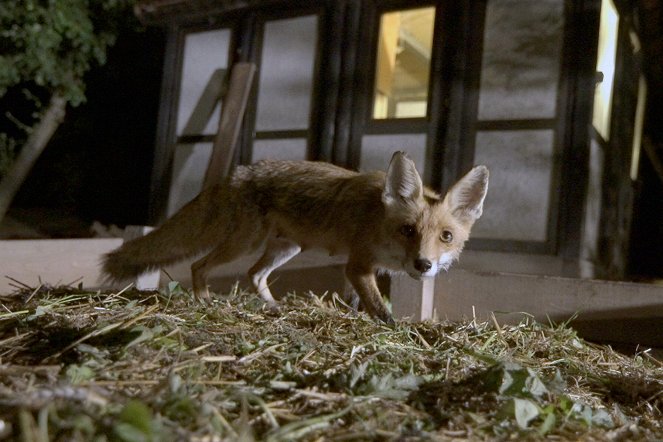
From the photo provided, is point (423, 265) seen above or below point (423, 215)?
below

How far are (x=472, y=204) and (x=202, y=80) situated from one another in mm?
6932

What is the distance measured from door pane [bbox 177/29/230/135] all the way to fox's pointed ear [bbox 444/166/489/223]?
6.37m

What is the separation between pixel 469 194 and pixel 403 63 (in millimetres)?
5492

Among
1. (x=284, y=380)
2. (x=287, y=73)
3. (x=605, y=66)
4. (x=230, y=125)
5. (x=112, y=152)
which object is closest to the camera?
(x=284, y=380)

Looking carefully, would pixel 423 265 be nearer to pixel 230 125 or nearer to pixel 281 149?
pixel 230 125

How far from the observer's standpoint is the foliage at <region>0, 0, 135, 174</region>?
27.1 ft

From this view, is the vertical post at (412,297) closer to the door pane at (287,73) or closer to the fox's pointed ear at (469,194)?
the fox's pointed ear at (469,194)

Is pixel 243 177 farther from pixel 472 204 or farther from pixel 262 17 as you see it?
pixel 262 17

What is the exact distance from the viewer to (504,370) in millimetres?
1849

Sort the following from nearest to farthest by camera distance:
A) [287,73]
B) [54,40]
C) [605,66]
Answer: [605,66]
[287,73]
[54,40]

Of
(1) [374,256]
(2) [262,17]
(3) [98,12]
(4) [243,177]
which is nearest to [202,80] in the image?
(2) [262,17]

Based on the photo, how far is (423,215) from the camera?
3.31 meters

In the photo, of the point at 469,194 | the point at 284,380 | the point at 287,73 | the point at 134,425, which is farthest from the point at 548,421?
the point at 287,73

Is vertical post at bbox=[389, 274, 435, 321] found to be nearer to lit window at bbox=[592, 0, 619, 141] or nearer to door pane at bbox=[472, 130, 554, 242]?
door pane at bbox=[472, 130, 554, 242]
